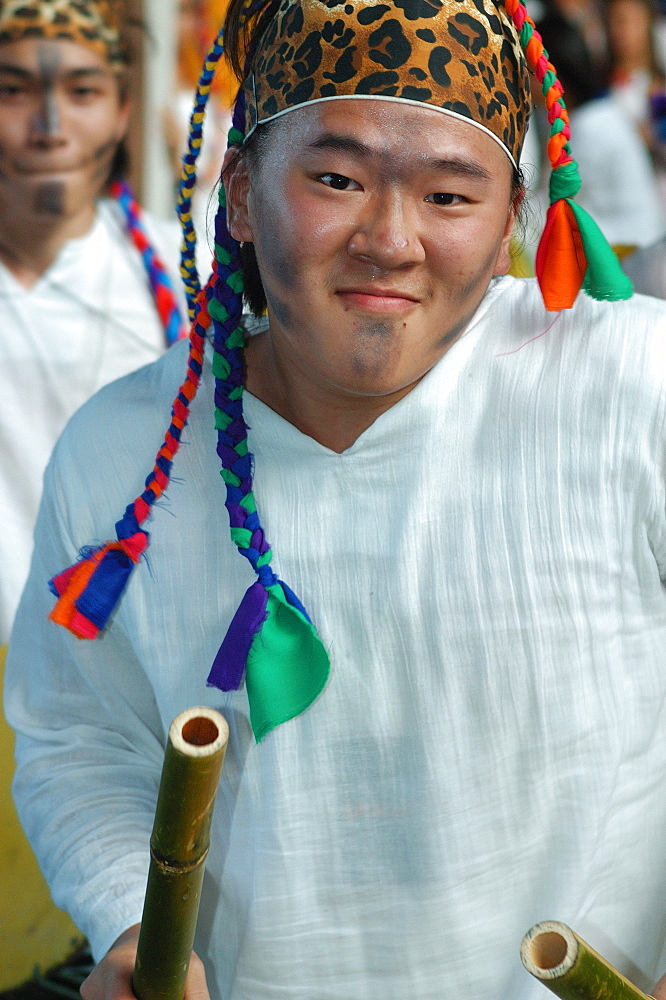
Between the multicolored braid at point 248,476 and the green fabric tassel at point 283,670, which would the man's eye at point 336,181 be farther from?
the green fabric tassel at point 283,670

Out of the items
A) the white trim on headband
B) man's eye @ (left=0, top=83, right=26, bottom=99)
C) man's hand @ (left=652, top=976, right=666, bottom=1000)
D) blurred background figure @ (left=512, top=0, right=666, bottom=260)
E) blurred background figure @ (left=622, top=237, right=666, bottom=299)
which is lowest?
man's hand @ (left=652, top=976, right=666, bottom=1000)

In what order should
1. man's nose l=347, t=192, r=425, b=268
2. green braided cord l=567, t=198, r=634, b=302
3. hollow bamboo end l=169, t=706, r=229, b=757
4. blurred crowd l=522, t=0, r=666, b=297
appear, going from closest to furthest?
hollow bamboo end l=169, t=706, r=229, b=757, man's nose l=347, t=192, r=425, b=268, green braided cord l=567, t=198, r=634, b=302, blurred crowd l=522, t=0, r=666, b=297

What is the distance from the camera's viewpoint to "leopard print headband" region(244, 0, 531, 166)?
119 cm

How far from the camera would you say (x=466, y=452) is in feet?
4.30

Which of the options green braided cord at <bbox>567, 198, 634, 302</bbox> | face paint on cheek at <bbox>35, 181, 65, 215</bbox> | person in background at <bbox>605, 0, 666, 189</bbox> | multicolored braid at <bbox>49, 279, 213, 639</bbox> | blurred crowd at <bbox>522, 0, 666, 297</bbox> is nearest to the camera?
green braided cord at <bbox>567, 198, 634, 302</bbox>

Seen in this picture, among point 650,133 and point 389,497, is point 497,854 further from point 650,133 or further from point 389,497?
point 650,133

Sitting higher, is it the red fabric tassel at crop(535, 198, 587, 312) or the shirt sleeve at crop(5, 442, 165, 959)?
the red fabric tassel at crop(535, 198, 587, 312)

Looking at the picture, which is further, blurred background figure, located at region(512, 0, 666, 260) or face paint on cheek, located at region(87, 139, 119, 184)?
blurred background figure, located at region(512, 0, 666, 260)

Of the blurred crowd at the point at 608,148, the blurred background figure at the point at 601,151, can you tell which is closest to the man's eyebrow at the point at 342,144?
the blurred crowd at the point at 608,148

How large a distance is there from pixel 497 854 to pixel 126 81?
2003mm

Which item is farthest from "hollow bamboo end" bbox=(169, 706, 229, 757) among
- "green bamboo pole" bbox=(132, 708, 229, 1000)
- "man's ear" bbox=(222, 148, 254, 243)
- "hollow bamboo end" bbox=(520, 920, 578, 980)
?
"man's ear" bbox=(222, 148, 254, 243)

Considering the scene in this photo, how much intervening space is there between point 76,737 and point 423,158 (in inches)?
31.4

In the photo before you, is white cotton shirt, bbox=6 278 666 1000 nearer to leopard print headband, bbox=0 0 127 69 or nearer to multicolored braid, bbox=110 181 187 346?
multicolored braid, bbox=110 181 187 346

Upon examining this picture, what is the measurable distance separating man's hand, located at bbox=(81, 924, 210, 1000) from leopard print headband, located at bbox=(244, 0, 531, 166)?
2.94 ft
